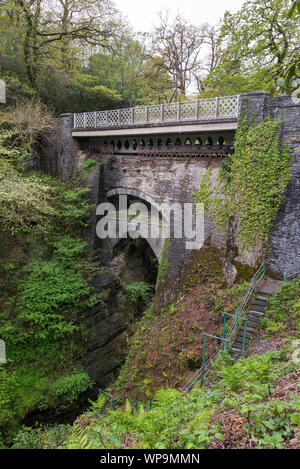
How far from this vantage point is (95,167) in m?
14.3

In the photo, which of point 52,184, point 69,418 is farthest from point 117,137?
point 69,418

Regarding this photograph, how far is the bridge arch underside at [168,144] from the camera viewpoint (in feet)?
32.2

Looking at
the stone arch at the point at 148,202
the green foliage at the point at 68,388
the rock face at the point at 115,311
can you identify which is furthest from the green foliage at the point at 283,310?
the rock face at the point at 115,311

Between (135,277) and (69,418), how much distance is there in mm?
6825

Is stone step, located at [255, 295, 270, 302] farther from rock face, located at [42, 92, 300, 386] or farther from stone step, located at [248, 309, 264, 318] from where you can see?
rock face, located at [42, 92, 300, 386]

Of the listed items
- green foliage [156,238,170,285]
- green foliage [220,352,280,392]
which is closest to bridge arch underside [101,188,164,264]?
green foliage [156,238,170,285]

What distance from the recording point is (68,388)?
10148mm

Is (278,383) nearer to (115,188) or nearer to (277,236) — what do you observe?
(277,236)

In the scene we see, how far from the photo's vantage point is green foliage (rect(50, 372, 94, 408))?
999cm

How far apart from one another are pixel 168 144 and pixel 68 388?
940 centimetres

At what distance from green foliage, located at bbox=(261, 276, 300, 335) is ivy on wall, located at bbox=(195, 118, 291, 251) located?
1.48m

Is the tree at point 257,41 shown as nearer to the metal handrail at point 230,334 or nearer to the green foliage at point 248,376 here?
the metal handrail at point 230,334

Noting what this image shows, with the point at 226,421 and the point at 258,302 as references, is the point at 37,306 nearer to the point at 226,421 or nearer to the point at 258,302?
the point at 258,302

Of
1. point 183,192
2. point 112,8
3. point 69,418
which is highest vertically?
point 112,8
